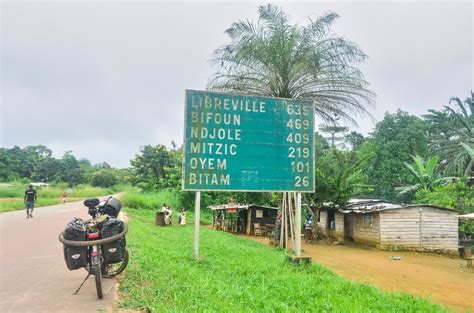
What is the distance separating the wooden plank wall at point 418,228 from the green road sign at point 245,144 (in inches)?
469

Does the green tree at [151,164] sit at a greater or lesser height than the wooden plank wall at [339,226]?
greater

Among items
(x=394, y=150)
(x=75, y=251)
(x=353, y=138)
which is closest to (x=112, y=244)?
(x=75, y=251)

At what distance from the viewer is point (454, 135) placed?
3509 cm

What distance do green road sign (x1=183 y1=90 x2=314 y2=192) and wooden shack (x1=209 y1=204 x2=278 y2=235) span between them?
1375cm

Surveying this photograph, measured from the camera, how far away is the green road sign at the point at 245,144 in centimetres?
888

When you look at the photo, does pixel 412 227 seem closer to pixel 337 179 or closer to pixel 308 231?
pixel 337 179

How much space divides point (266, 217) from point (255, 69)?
12616mm

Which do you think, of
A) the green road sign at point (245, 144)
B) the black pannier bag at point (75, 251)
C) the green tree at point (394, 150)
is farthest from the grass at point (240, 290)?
the green tree at point (394, 150)

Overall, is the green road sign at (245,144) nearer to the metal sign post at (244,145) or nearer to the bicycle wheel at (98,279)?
the metal sign post at (244,145)

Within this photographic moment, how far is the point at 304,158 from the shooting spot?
30.9ft

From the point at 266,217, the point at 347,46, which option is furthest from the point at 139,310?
the point at 266,217

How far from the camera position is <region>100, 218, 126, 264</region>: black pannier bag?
5148mm

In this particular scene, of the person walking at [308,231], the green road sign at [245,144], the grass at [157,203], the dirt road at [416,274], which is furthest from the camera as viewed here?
the grass at [157,203]

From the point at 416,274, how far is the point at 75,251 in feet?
37.3
